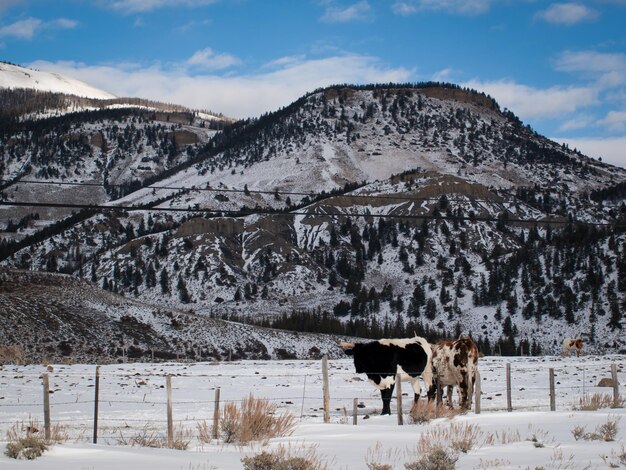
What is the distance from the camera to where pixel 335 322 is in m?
109

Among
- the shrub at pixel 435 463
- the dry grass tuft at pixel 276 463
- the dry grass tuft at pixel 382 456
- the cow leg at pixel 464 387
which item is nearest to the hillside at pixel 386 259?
the cow leg at pixel 464 387

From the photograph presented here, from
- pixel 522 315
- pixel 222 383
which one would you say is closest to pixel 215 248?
pixel 522 315

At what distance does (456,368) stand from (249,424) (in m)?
8.20

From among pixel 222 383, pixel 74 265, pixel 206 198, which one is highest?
pixel 206 198

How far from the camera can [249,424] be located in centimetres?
1353

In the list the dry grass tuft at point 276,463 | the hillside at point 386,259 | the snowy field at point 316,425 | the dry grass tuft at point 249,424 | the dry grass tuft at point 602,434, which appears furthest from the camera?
the hillside at point 386,259

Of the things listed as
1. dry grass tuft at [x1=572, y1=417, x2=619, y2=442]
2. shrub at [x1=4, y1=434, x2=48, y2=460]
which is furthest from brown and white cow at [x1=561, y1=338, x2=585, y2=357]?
shrub at [x1=4, y1=434, x2=48, y2=460]

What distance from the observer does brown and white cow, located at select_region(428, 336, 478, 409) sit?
20031 millimetres

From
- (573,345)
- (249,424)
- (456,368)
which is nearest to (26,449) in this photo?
(249,424)

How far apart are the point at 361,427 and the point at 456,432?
11.6 feet

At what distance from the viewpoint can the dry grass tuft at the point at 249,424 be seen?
1341 cm

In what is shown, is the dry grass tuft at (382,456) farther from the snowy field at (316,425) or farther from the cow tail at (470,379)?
the cow tail at (470,379)

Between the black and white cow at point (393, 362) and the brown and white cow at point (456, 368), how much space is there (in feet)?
0.84

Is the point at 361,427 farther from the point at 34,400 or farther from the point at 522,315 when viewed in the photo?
the point at 522,315
